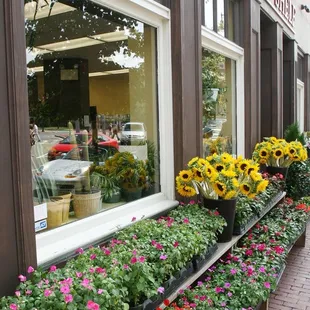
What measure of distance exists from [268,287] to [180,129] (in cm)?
153

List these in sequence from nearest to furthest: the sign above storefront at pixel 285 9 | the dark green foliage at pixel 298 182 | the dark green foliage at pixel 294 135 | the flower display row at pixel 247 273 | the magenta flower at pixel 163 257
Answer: the magenta flower at pixel 163 257 → the flower display row at pixel 247 273 → the dark green foliage at pixel 298 182 → the dark green foliage at pixel 294 135 → the sign above storefront at pixel 285 9

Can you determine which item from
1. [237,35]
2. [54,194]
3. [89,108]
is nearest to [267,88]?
[237,35]

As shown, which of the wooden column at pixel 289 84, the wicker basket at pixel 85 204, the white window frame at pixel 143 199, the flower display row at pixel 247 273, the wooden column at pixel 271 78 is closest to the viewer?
the white window frame at pixel 143 199

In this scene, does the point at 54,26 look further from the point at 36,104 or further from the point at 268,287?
the point at 268,287

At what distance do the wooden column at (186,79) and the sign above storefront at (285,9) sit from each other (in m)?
3.75

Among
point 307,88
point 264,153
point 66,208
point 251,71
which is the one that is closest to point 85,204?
point 66,208

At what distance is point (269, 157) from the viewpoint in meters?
5.63

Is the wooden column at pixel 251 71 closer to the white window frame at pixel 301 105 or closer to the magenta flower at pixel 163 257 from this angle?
the magenta flower at pixel 163 257

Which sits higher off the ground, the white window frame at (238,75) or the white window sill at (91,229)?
the white window frame at (238,75)

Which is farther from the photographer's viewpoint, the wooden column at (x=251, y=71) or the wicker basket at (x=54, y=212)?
the wooden column at (x=251, y=71)

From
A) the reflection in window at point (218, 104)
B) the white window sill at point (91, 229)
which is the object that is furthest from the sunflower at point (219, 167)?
the reflection in window at point (218, 104)

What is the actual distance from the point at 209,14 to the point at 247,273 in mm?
2887

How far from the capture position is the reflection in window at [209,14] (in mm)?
4351

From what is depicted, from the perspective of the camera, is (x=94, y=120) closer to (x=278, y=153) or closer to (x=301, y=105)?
(x=278, y=153)
